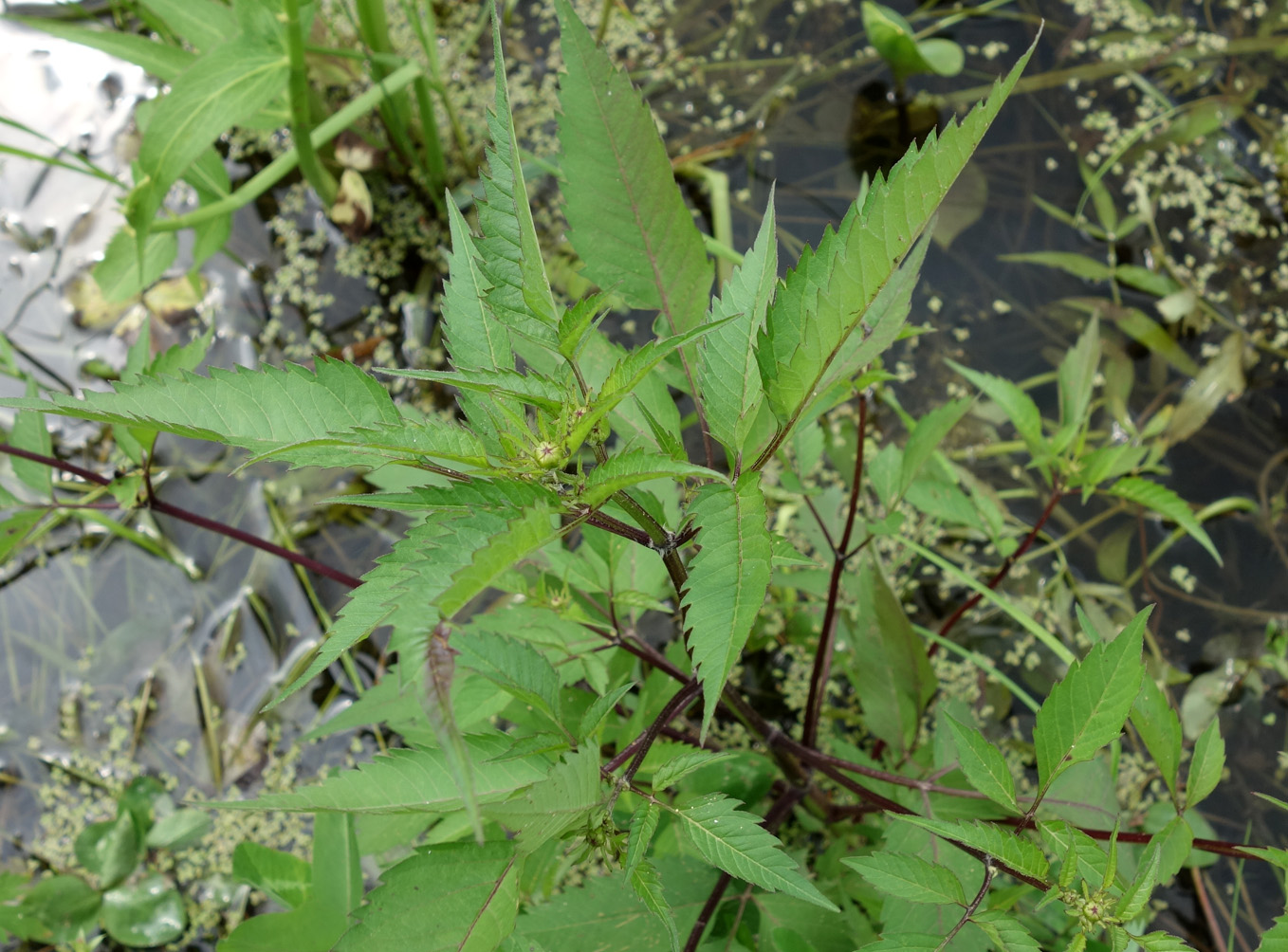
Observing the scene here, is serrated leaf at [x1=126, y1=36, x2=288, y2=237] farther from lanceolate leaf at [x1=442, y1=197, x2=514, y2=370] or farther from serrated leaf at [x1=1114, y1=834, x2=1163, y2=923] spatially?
serrated leaf at [x1=1114, y1=834, x2=1163, y2=923]

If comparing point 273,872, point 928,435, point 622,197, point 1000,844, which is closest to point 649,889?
point 1000,844

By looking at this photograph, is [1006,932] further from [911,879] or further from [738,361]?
[738,361]

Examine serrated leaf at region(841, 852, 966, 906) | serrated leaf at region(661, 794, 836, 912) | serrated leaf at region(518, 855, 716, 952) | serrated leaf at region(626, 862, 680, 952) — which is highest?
serrated leaf at region(661, 794, 836, 912)

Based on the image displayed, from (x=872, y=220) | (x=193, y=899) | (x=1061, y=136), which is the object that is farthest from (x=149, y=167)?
(x=1061, y=136)

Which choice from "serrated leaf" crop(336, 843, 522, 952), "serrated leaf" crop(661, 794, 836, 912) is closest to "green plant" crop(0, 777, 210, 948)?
"serrated leaf" crop(336, 843, 522, 952)

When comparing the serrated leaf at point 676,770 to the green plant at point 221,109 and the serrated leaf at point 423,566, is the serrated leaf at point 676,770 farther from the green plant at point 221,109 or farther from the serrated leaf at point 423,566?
the green plant at point 221,109

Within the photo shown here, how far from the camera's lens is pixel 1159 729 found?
30.1 inches

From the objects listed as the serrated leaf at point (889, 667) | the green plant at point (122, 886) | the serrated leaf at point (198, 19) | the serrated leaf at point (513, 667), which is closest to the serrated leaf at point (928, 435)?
the serrated leaf at point (889, 667)

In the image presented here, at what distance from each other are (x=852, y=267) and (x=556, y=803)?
38 cm

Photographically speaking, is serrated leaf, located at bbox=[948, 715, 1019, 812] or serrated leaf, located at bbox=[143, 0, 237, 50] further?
serrated leaf, located at bbox=[143, 0, 237, 50]

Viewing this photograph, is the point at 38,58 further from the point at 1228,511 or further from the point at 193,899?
the point at 1228,511

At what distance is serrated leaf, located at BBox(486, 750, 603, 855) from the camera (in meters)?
0.51

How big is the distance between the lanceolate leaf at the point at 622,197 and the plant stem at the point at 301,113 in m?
0.74

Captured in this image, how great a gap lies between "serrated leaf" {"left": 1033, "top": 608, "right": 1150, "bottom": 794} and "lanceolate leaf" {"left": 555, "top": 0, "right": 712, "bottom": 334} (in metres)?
0.41
